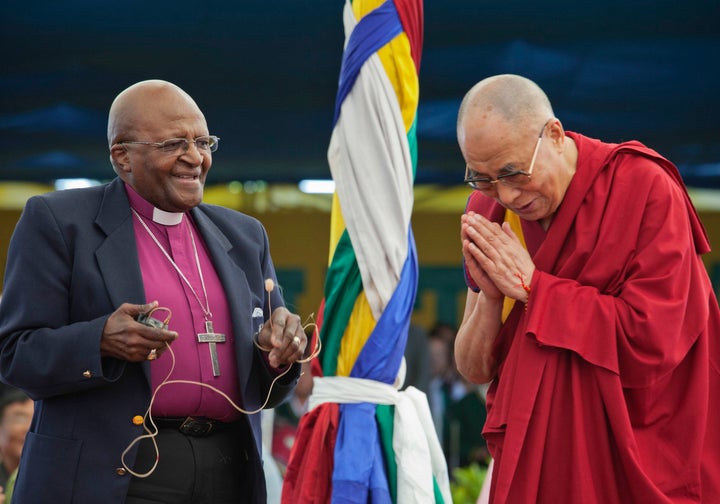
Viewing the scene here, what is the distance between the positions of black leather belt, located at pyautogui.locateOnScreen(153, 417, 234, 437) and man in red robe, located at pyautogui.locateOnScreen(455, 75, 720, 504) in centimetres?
78

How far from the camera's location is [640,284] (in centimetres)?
294

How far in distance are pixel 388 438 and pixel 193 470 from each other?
43.9 inches

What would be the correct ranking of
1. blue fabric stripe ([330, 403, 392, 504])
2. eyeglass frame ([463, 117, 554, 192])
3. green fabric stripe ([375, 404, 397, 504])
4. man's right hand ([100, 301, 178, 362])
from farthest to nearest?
1. green fabric stripe ([375, 404, 397, 504])
2. blue fabric stripe ([330, 403, 392, 504])
3. eyeglass frame ([463, 117, 554, 192])
4. man's right hand ([100, 301, 178, 362])

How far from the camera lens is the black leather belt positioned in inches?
116

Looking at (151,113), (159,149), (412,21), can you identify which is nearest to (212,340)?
(159,149)

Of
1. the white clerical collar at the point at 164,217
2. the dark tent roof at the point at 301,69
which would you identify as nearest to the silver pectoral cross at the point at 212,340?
the white clerical collar at the point at 164,217

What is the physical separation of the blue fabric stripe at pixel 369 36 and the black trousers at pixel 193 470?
150cm

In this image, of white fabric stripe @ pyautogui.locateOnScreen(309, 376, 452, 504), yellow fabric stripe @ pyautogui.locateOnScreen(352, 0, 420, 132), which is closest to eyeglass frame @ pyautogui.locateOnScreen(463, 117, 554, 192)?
yellow fabric stripe @ pyautogui.locateOnScreen(352, 0, 420, 132)

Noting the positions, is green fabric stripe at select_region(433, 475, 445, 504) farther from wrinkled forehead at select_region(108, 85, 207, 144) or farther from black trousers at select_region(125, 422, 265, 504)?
wrinkled forehead at select_region(108, 85, 207, 144)

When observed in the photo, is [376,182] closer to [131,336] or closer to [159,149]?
[159,149]

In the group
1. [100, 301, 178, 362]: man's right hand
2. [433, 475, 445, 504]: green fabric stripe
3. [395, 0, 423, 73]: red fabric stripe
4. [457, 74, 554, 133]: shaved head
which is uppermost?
[395, 0, 423, 73]: red fabric stripe

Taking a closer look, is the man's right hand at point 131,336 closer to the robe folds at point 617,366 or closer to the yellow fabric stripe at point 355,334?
the robe folds at point 617,366

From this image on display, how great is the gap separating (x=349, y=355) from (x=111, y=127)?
4.23ft

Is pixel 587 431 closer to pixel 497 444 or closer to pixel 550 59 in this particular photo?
pixel 497 444
